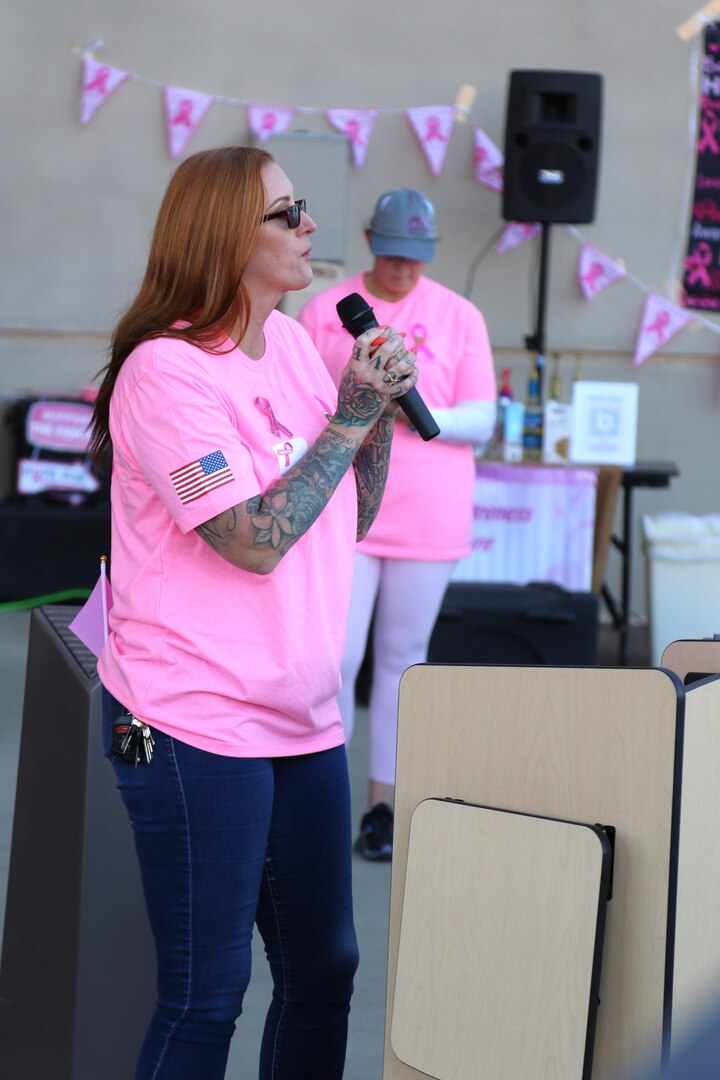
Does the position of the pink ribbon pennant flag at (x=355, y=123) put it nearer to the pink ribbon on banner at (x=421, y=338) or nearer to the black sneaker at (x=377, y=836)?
the pink ribbon on banner at (x=421, y=338)

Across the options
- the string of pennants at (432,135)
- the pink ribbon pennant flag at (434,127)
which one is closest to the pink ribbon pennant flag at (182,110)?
the string of pennants at (432,135)

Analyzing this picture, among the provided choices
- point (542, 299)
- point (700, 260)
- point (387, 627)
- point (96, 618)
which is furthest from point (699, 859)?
point (700, 260)

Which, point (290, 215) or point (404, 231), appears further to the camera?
point (404, 231)

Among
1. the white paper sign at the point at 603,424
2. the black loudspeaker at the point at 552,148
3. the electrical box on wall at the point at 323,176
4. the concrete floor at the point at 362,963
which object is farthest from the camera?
the electrical box on wall at the point at 323,176

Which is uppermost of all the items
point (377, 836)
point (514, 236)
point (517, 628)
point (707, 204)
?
point (707, 204)

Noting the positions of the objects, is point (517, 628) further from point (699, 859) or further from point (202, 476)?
point (202, 476)

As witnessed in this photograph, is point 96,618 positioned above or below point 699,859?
above

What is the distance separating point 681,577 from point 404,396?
11.9 feet

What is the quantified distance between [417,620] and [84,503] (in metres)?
3.29

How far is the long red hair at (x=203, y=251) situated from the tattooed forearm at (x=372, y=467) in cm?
24

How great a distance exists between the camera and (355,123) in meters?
6.55

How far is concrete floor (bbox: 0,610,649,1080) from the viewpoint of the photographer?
228cm

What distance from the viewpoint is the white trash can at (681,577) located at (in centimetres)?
509

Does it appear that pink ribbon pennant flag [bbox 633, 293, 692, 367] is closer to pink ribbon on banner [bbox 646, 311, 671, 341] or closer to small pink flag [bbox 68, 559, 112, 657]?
pink ribbon on banner [bbox 646, 311, 671, 341]
